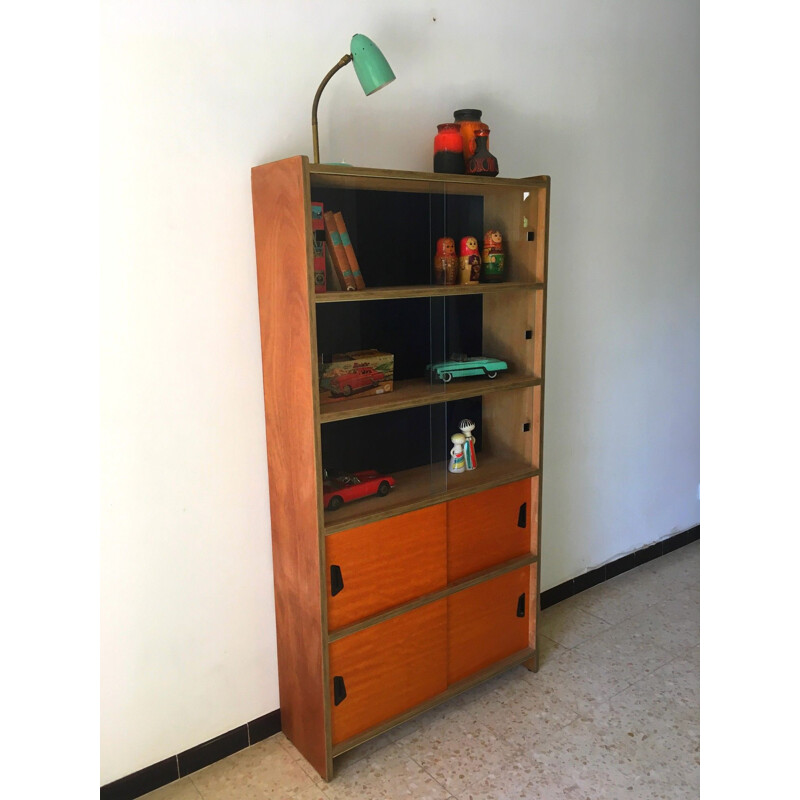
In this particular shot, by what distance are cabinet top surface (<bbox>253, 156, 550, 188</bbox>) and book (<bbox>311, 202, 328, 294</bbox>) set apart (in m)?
0.10

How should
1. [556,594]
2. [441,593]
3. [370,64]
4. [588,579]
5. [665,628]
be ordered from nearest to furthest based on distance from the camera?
[370,64] < [441,593] < [665,628] < [556,594] < [588,579]

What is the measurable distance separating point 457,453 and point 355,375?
22.6 inches

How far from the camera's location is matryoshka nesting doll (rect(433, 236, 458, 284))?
7.97 ft

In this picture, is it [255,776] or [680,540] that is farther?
[680,540]

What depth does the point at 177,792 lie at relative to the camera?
2301mm

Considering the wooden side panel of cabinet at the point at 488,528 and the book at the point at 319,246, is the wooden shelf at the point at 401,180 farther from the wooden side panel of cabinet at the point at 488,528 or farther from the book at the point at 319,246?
the wooden side panel of cabinet at the point at 488,528

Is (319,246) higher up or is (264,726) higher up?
(319,246)

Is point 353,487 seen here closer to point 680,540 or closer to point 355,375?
point 355,375

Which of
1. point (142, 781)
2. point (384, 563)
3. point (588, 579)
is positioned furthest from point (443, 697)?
point (588, 579)

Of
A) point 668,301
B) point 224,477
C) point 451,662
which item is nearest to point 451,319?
point 224,477

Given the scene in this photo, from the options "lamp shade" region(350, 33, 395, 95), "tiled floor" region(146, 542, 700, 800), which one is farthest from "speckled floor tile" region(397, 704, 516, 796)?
"lamp shade" region(350, 33, 395, 95)

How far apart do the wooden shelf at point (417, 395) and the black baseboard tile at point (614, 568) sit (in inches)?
46.6
